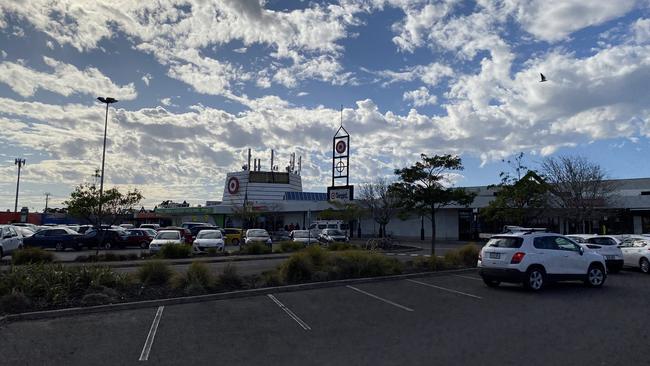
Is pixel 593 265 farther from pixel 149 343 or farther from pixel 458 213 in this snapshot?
pixel 458 213

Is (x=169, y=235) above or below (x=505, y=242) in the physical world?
below

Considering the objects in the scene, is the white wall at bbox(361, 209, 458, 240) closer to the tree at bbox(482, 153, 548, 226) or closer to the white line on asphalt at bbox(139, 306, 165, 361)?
the tree at bbox(482, 153, 548, 226)

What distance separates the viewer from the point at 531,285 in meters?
12.8

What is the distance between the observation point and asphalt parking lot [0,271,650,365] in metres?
6.91

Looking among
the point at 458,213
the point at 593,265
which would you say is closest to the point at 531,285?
the point at 593,265

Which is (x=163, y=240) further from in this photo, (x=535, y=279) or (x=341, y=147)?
(x=341, y=147)

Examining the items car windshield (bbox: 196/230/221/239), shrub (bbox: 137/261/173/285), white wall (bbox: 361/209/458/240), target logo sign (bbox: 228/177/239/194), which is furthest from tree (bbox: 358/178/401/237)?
target logo sign (bbox: 228/177/239/194)

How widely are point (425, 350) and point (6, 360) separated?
5924mm

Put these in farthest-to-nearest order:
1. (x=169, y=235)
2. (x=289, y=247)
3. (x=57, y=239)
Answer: (x=57, y=239) < (x=289, y=247) < (x=169, y=235)

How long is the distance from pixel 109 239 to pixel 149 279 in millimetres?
22188

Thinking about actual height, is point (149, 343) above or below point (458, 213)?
below

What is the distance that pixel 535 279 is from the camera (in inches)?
508

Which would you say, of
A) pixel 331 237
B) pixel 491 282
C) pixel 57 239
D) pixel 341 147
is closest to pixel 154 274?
pixel 491 282

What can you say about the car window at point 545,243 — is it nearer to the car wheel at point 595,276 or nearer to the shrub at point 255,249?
the car wheel at point 595,276
